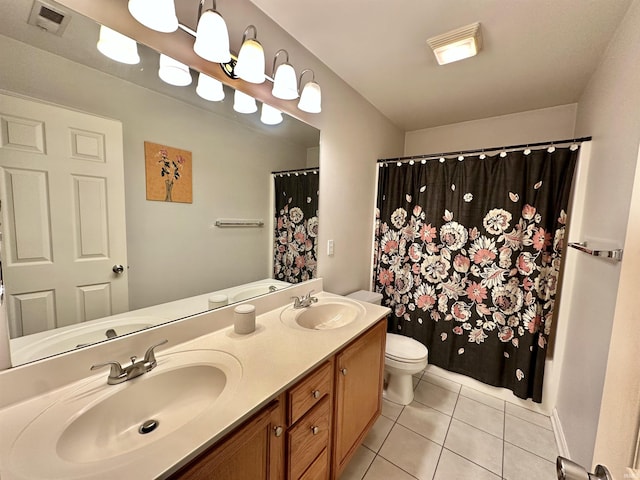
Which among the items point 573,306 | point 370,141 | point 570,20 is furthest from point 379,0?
point 573,306

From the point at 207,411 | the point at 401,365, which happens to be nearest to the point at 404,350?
the point at 401,365

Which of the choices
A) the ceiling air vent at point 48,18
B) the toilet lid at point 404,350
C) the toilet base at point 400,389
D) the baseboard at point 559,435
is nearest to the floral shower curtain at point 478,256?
the baseboard at point 559,435

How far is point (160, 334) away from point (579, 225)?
2457mm

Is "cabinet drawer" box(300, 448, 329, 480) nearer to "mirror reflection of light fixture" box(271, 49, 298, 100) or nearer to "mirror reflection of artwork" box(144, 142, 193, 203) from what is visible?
"mirror reflection of artwork" box(144, 142, 193, 203)

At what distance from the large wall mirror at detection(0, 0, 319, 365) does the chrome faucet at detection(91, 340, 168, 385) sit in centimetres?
15

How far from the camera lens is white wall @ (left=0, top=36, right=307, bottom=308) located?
30.3 inches

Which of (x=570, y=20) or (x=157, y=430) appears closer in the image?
(x=157, y=430)

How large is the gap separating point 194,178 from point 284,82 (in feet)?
2.21

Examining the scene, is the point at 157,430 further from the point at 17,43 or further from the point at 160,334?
the point at 17,43

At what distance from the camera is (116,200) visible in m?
0.91

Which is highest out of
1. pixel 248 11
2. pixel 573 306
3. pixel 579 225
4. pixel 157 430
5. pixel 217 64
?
pixel 248 11

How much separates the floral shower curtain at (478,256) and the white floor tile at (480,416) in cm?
20

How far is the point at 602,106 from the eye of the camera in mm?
1415

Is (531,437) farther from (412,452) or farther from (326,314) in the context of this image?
(326,314)
